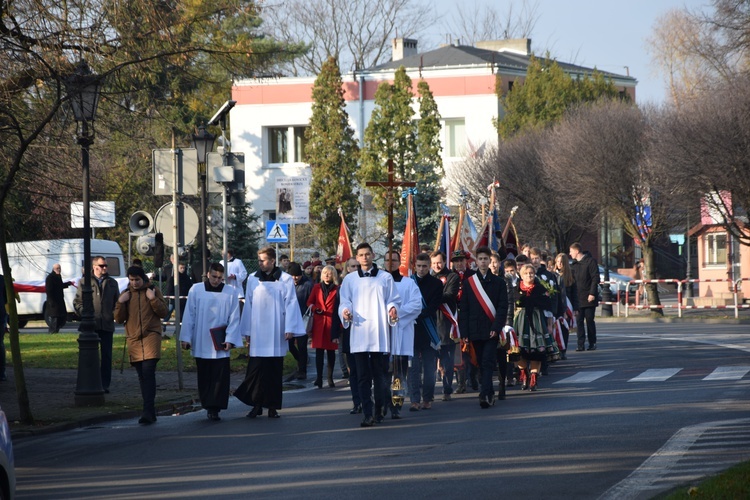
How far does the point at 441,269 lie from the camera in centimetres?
1612

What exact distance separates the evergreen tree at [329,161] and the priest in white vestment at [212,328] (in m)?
38.8

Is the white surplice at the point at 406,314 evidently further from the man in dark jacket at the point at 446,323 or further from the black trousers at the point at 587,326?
the black trousers at the point at 587,326

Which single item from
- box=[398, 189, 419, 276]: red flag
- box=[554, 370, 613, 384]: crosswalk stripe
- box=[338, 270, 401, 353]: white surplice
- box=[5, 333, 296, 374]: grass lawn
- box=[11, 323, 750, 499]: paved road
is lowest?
box=[11, 323, 750, 499]: paved road

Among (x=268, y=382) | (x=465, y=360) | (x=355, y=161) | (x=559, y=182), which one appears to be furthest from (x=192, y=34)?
(x=355, y=161)

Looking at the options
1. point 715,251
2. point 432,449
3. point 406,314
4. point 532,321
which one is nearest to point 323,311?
point 532,321

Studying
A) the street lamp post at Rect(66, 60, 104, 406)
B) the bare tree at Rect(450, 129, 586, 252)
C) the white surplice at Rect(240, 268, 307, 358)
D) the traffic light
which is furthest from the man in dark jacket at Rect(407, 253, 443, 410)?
the bare tree at Rect(450, 129, 586, 252)

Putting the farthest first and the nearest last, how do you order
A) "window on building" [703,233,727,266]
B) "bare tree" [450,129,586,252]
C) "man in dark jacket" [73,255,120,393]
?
"bare tree" [450,129,586,252] < "window on building" [703,233,727,266] < "man in dark jacket" [73,255,120,393]

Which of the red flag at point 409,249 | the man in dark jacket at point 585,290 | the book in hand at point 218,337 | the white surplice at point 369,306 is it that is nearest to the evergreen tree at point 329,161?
the man in dark jacket at point 585,290

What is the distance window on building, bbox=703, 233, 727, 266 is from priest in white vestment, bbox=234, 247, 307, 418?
36.0 m

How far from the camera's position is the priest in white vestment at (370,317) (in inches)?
531

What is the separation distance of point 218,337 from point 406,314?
2.30m

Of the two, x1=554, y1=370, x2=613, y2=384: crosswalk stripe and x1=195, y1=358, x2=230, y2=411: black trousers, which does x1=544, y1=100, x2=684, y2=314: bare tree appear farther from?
x1=195, y1=358, x2=230, y2=411: black trousers

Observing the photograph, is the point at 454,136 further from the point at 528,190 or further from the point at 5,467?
the point at 5,467

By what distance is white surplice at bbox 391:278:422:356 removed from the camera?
1400cm
